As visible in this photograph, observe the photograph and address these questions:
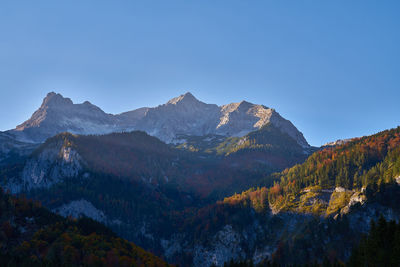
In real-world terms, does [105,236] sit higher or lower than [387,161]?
lower

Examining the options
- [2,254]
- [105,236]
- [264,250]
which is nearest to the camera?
[2,254]

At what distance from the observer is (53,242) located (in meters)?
139

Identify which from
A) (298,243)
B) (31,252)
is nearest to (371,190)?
(298,243)

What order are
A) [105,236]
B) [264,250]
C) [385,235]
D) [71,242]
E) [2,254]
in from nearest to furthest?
[385,235], [2,254], [71,242], [105,236], [264,250]

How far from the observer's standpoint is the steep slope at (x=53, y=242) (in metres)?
128

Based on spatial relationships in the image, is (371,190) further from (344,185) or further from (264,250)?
(264,250)

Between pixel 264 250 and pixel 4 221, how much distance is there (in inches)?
5047

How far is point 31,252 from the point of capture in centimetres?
13038

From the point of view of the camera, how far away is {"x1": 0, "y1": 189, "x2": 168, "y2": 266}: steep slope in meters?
128

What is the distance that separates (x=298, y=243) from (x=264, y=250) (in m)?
27.9

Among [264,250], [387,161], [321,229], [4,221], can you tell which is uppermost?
[387,161]

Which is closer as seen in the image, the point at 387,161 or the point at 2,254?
the point at 2,254

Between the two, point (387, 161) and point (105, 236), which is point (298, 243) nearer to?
point (387, 161)

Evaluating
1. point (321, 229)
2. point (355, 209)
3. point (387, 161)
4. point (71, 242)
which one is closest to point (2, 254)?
point (71, 242)
